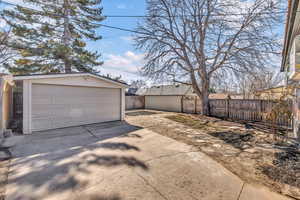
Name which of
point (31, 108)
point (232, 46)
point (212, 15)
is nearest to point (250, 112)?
point (232, 46)

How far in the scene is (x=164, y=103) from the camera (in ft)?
51.4

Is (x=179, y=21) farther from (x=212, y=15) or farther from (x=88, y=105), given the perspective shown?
(x=88, y=105)

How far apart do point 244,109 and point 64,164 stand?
375 inches

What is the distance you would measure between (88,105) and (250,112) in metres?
9.40

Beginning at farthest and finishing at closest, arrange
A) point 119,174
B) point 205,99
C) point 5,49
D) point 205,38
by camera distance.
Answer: point 205,99
point 5,49
point 205,38
point 119,174

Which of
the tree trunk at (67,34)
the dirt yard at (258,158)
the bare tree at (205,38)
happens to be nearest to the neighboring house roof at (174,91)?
the bare tree at (205,38)

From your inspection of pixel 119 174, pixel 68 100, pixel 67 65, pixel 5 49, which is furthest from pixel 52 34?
pixel 119 174

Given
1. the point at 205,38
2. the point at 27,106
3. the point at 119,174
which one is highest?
the point at 205,38

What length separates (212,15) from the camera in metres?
8.76

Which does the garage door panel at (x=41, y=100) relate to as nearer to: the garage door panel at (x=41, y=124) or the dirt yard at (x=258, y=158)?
the garage door panel at (x=41, y=124)

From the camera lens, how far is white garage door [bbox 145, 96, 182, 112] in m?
14.1

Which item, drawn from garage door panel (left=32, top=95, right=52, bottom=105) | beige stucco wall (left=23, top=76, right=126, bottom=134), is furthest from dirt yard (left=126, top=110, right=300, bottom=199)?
garage door panel (left=32, top=95, right=52, bottom=105)

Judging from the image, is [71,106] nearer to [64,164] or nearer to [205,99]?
[64,164]

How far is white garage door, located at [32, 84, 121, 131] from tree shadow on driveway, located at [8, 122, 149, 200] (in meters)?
1.51
